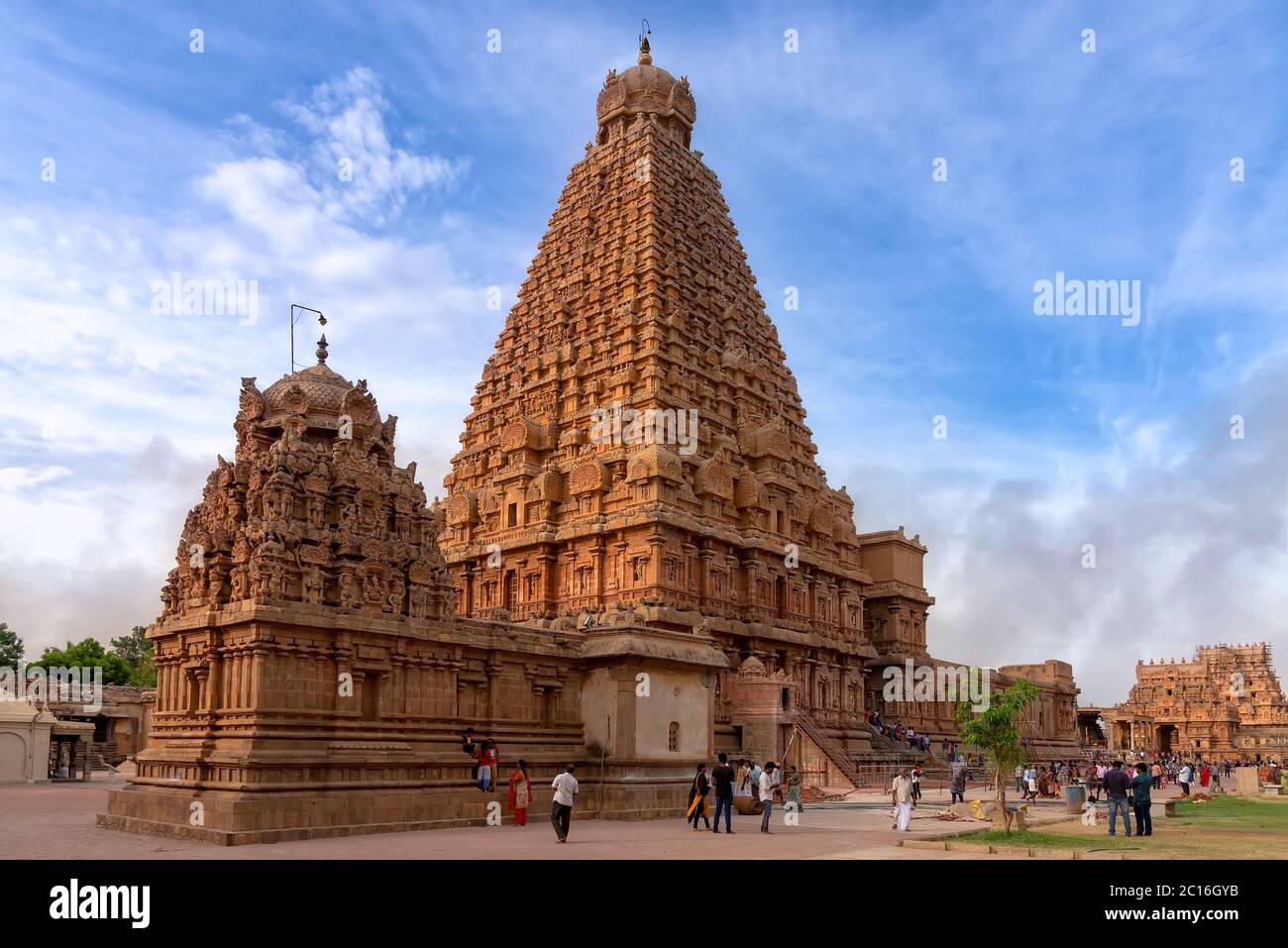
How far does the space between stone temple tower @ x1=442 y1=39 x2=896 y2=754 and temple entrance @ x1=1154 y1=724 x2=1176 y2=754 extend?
230 ft

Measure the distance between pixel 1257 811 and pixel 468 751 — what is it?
2329 cm

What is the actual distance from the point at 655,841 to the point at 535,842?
7.40ft

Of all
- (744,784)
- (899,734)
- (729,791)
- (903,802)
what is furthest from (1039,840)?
(899,734)

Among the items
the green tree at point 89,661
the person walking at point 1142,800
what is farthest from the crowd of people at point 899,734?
the green tree at point 89,661

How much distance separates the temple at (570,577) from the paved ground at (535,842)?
1.06 metres

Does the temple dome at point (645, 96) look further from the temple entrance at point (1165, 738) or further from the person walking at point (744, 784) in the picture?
the temple entrance at point (1165, 738)

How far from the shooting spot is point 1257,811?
32.2 metres

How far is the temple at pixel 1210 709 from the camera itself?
355ft

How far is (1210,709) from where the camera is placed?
110 meters

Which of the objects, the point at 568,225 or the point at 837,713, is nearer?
the point at 837,713

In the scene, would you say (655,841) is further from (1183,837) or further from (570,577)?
(570,577)

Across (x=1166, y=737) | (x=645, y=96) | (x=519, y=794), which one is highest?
(x=645, y=96)
